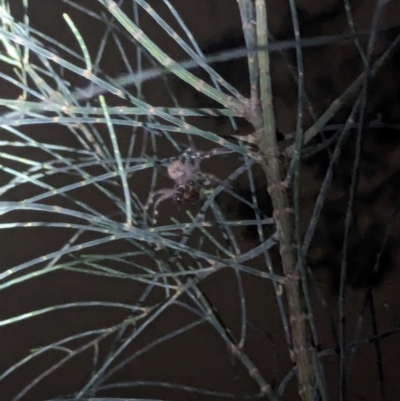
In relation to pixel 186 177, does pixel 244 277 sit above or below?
below

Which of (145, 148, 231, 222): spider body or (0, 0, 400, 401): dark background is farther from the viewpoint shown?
(0, 0, 400, 401): dark background

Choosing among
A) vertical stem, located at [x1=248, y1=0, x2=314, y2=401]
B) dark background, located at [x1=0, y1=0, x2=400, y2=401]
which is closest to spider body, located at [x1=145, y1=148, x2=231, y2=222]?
vertical stem, located at [x1=248, y1=0, x2=314, y2=401]

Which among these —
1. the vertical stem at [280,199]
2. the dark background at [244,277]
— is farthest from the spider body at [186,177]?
the dark background at [244,277]

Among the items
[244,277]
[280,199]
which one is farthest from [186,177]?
[244,277]

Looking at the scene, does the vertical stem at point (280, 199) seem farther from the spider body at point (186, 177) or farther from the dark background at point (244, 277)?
the dark background at point (244, 277)

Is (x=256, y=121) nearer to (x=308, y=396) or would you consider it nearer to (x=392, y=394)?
(x=308, y=396)

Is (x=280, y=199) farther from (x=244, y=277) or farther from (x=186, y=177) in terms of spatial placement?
(x=244, y=277)

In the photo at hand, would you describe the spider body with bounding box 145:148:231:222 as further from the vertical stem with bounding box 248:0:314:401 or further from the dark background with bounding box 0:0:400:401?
the dark background with bounding box 0:0:400:401

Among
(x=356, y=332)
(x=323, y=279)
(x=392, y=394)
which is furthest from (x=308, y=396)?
(x=392, y=394)
